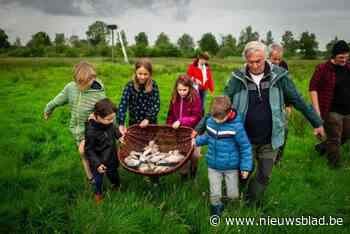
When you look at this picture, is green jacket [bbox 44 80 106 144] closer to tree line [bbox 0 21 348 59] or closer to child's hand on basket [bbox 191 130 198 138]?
child's hand on basket [bbox 191 130 198 138]

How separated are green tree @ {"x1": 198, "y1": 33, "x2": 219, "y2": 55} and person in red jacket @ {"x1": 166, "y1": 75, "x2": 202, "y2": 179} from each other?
260ft

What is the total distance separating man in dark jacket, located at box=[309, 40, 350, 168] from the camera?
20.1ft

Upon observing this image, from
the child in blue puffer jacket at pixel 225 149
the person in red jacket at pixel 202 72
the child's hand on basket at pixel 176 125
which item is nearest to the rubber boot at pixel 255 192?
the child in blue puffer jacket at pixel 225 149

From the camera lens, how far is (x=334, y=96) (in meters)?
6.22

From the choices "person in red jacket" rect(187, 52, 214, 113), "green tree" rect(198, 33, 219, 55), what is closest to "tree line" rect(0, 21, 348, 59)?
"green tree" rect(198, 33, 219, 55)

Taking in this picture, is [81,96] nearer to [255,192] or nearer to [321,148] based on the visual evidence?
[255,192]

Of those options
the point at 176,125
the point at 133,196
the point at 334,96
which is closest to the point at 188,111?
the point at 176,125

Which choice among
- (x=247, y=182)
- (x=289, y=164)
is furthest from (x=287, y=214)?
(x=289, y=164)

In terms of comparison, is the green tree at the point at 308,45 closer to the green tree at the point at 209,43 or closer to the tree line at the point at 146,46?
the tree line at the point at 146,46

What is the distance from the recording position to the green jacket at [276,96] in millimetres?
4305

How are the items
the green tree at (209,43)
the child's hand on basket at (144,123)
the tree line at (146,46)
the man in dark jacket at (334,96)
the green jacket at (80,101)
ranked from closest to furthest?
the green jacket at (80,101) → the child's hand on basket at (144,123) → the man in dark jacket at (334,96) → the tree line at (146,46) → the green tree at (209,43)

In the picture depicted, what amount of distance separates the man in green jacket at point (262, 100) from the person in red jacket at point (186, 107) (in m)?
0.93

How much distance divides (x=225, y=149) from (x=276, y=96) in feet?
2.88

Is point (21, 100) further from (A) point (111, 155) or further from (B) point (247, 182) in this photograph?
(B) point (247, 182)
